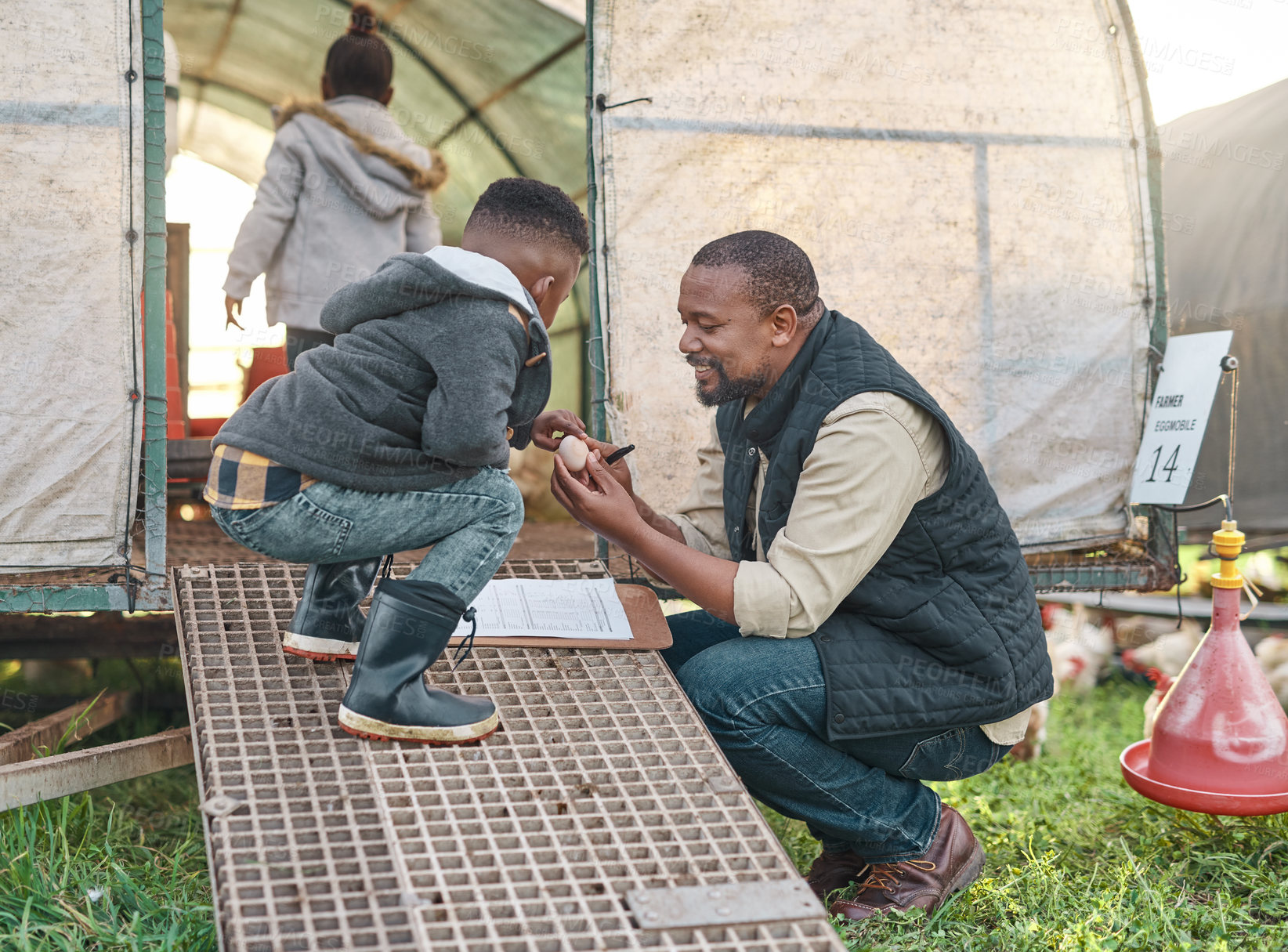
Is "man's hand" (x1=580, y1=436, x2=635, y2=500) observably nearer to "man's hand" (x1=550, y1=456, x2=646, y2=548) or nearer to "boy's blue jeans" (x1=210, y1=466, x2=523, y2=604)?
"man's hand" (x1=550, y1=456, x2=646, y2=548)

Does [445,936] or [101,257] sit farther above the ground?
[101,257]

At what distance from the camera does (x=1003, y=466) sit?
13.3 ft

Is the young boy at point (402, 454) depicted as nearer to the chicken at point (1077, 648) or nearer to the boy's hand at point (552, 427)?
the boy's hand at point (552, 427)

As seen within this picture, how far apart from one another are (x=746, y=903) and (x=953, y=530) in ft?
3.66

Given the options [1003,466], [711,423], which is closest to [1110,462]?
[1003,466]

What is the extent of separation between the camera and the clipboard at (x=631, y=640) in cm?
299

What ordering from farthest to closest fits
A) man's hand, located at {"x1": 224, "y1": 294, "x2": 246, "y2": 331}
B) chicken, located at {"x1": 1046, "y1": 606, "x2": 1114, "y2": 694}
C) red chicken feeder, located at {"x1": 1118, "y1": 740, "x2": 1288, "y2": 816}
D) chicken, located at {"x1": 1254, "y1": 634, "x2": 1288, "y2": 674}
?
chicken, located at {"x1": 1046, "y1": 606, "x2": 1114, "y2": 694}
chicken, located at {"x1": 1254, "y1": 634, "x2": 1288, "y2": 674}
man's hand, located at {"x1": 224, "y1": 294, "x2": 246, "y2": 331}
red chicken feeder, located at {"x1": 1118, "y1": 740, "x2": 1288, "y2": 816}

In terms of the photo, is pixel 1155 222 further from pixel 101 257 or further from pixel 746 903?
pixel 101 257

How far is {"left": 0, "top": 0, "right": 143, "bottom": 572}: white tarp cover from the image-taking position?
3.17 metres

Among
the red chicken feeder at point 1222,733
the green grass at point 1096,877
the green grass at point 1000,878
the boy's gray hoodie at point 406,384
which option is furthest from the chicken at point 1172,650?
the boy's gray hoodie at point 406,384

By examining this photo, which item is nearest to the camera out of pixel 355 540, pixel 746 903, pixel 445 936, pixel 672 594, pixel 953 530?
pixel 445 936

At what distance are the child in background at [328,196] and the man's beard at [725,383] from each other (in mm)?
2106

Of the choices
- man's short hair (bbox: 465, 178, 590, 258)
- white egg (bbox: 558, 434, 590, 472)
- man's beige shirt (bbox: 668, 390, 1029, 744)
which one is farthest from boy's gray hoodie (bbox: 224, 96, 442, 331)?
man's beige shirt (bbox: 668, 390, 1029, 744)

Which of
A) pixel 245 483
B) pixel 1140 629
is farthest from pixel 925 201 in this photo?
pixel 1140 629
